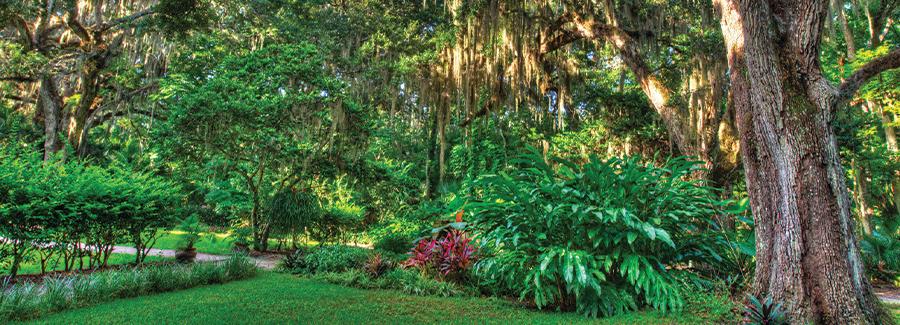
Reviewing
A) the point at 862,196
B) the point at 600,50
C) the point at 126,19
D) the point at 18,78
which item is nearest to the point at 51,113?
the point at 18,78

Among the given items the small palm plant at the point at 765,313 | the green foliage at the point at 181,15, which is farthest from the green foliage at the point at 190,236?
the small palm plant at the point at 765,313

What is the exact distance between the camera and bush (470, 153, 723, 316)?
396cm

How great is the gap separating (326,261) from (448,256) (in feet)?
7.56

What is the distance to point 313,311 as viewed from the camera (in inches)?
159

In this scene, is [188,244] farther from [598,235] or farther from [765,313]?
[765,313]

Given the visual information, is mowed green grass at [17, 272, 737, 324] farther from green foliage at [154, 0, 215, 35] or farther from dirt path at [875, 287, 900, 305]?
green foliage at [154, 0, 215, 35]

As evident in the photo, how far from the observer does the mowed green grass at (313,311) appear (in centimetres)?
367

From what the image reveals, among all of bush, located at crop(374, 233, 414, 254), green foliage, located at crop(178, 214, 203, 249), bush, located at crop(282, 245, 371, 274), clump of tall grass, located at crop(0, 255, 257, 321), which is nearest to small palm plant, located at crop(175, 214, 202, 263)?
green foliage, located at crop(178, 214, 203, 249)

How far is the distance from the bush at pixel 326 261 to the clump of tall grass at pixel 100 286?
1.03m

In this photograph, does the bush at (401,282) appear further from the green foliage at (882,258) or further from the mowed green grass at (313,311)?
the green foliage at (882,258)

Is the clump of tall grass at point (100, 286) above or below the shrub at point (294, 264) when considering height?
above

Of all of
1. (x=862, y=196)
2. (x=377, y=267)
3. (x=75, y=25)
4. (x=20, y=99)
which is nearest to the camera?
(x=377, y=267)

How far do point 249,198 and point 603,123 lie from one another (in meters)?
9.65

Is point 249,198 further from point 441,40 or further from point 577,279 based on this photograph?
point 577,279
